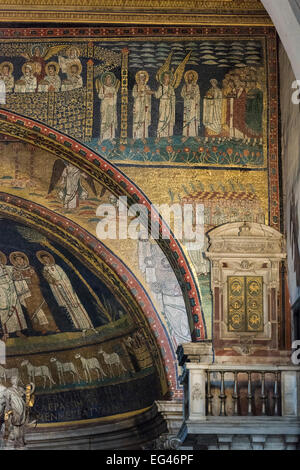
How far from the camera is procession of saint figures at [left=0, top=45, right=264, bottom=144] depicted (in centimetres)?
1523

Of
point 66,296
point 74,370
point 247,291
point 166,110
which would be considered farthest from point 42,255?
point 247,291

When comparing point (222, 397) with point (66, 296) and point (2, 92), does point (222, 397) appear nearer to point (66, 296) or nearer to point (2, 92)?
point (2, 92)

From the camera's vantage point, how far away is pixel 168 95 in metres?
15.4

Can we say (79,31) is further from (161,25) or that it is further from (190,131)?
(190,131)

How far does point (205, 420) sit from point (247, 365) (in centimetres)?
→ 102

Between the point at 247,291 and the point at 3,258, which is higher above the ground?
the point at 3,258

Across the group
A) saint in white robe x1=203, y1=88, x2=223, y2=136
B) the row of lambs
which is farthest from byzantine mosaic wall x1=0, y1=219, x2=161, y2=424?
saint in white robe x1=203, y1=88, x2=223, y2=136

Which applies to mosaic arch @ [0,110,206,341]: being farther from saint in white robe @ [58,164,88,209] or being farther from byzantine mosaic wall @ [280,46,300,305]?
saint in white robe @ [58,164,88,209]

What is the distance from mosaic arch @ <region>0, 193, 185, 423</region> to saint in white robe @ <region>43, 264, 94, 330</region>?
0.03 metres

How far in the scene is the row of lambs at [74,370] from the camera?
65.4ft

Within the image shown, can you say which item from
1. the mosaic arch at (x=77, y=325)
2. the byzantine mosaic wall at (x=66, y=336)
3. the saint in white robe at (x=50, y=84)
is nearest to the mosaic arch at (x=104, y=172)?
the saint in white robe at (x=50, y=84)

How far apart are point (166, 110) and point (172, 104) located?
13 centimetres

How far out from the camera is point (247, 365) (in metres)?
13.8
